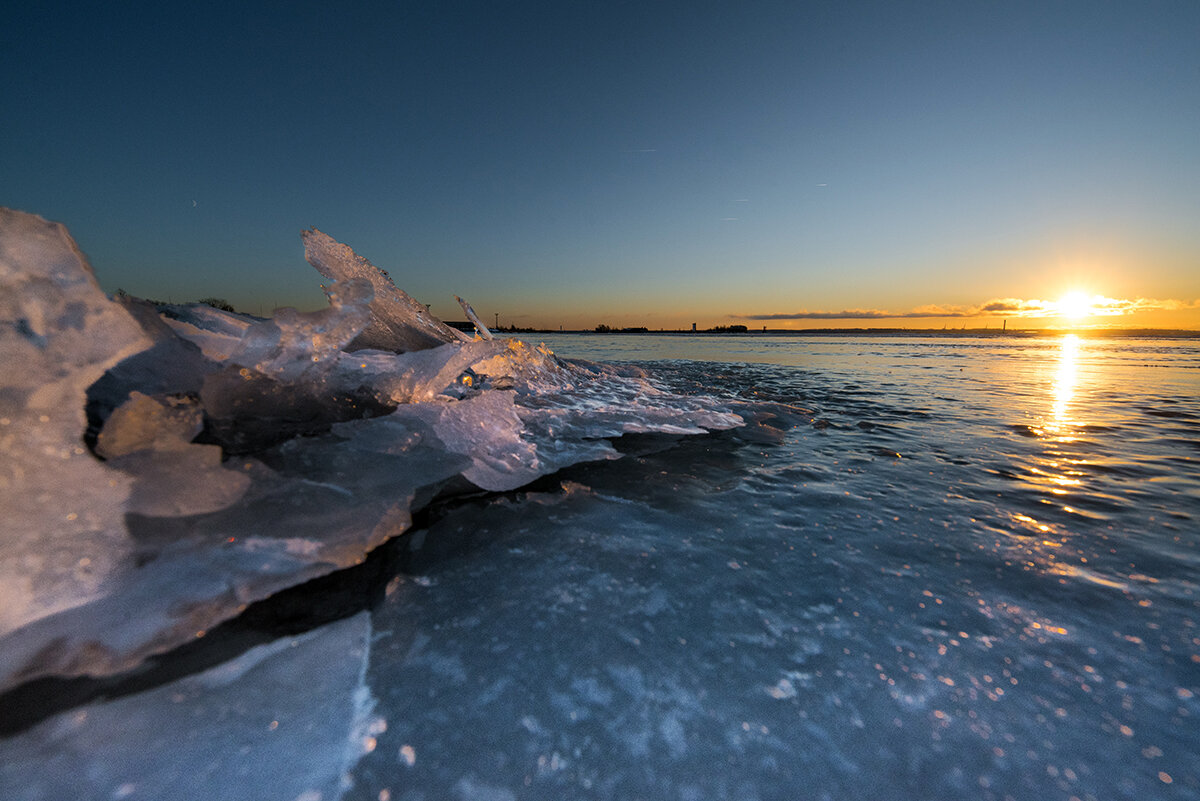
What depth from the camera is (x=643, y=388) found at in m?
6.87

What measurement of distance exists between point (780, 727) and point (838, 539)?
48.5 inches

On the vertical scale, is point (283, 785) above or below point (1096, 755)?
above

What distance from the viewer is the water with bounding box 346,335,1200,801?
1.06 meters

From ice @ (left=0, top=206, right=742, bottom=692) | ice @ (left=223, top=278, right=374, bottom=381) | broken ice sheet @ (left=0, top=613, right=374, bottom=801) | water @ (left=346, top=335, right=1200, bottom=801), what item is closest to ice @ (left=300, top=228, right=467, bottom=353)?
ice @ (left=0, top=206, right=742, bottom=692)

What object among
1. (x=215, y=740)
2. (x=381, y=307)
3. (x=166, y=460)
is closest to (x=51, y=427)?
(x=166, y=460)

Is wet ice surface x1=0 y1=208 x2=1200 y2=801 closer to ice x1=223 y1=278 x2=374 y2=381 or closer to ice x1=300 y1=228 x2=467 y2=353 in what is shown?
ice x1=223 y1=278 x2=374 y2=381

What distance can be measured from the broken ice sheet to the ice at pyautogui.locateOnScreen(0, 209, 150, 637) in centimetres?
47

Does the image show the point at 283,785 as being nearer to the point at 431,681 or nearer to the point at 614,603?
the point at 431,681

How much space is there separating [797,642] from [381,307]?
3.93 metres

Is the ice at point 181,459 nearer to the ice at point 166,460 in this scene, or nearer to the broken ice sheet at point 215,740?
the ice at point 166,460

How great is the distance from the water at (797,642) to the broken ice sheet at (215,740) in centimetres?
9

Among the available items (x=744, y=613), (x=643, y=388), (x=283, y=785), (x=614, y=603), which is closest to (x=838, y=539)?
(x=744, y=613)

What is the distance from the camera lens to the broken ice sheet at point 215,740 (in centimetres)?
99

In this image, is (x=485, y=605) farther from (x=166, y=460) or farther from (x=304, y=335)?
(x=304, y=335)
